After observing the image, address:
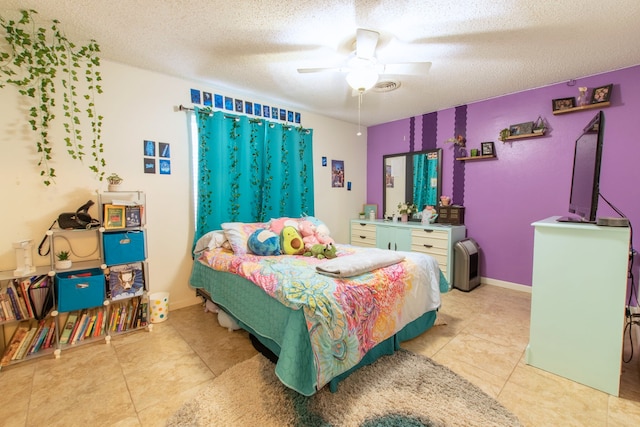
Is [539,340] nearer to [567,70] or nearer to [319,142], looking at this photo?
[567,70]

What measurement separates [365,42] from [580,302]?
223 centimetres

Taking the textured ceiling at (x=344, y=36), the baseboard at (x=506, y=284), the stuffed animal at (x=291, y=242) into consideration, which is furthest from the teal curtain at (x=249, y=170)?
the baseboard at (x=506, y=284)

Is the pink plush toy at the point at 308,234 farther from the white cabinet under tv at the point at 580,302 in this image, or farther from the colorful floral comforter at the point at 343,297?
the white cabinet under tv at the point at 580,302

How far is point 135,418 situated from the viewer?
1509 mm

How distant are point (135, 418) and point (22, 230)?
180cm

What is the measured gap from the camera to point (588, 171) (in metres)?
1.86

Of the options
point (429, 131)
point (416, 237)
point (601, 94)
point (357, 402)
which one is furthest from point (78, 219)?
point (601, 94)

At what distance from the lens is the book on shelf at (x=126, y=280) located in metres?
2.29

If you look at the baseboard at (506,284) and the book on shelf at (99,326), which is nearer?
the book on shelf at (99,326)

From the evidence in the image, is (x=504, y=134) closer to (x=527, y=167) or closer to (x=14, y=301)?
(x=527, y=167)

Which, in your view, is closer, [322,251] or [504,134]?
[322,251]

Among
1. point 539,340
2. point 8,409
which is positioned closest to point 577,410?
point 539,340

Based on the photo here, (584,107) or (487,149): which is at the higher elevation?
(584,107)

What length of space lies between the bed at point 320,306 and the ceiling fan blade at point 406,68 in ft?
4.96
